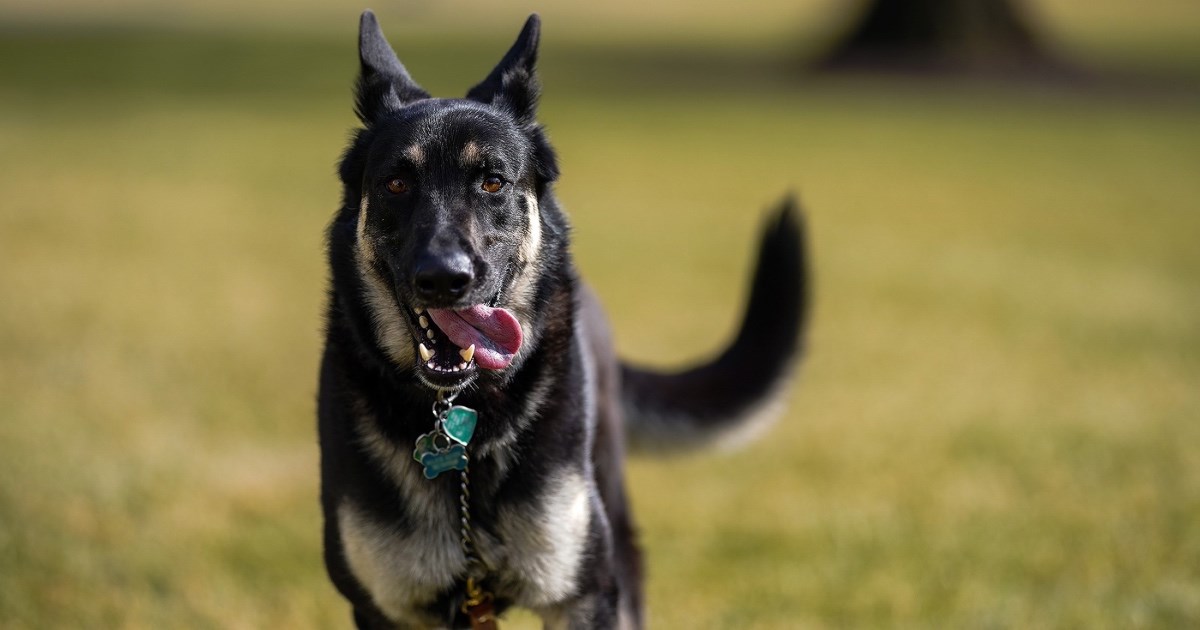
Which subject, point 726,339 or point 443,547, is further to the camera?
point 726,339

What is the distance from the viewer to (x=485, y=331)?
305 cm

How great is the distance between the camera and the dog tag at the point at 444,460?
312 cm

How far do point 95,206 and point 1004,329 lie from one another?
29.2 ft

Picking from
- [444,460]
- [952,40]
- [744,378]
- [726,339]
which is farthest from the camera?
[952,40]

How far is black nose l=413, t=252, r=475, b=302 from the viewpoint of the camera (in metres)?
2.85

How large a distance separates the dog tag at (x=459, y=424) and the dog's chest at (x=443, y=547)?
15 centimetres

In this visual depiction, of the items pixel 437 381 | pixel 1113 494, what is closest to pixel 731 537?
pixel 1113 494

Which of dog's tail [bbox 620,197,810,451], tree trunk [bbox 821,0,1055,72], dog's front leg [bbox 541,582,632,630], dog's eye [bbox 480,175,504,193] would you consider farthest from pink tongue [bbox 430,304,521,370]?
tree trunk [bbox 821,0,1055,72]

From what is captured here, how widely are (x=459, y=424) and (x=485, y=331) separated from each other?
0.88 feet

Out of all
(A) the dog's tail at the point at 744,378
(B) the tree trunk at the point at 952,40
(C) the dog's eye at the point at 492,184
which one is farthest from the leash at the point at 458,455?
(B) the tree trunk at the point at 952,40

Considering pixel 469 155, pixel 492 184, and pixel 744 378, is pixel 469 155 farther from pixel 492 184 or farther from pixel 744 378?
pixel 744 378

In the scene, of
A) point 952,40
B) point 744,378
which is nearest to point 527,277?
point 744,378

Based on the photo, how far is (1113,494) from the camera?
5.56 m

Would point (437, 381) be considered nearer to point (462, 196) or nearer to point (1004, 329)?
point (462, 196)
